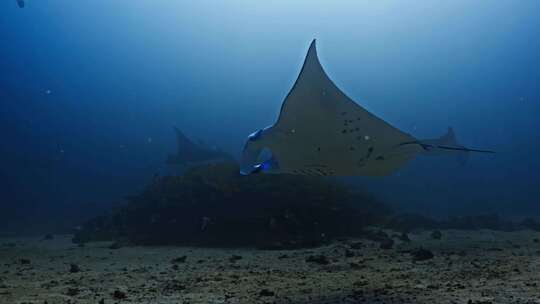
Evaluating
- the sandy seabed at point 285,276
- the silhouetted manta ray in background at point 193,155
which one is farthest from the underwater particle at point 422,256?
the silhouetted manta ray in background at point 193,155

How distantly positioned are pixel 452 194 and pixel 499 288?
2247 cm

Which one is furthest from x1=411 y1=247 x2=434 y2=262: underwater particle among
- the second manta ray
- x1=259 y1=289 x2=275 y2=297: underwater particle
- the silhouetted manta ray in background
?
the silhouetted manta ray in background

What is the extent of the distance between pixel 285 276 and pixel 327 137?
1630mm

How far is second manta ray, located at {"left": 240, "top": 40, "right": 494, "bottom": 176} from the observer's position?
4453mm

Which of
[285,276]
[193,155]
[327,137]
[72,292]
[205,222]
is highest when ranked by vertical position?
[193,155]

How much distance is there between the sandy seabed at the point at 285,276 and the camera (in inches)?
141

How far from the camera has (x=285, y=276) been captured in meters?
4.59

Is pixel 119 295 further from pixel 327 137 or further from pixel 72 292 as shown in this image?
pixel 327 137

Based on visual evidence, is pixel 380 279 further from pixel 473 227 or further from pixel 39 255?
pixel 473 227

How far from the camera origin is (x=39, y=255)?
708cm

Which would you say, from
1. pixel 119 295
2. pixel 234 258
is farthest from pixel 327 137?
pixel 119 295

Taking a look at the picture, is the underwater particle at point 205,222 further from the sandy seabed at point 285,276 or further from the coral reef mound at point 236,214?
the sandy seabed at point 285,276

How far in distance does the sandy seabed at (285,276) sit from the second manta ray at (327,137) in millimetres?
1222

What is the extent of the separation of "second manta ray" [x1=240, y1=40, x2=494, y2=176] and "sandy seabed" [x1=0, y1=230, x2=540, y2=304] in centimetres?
122
